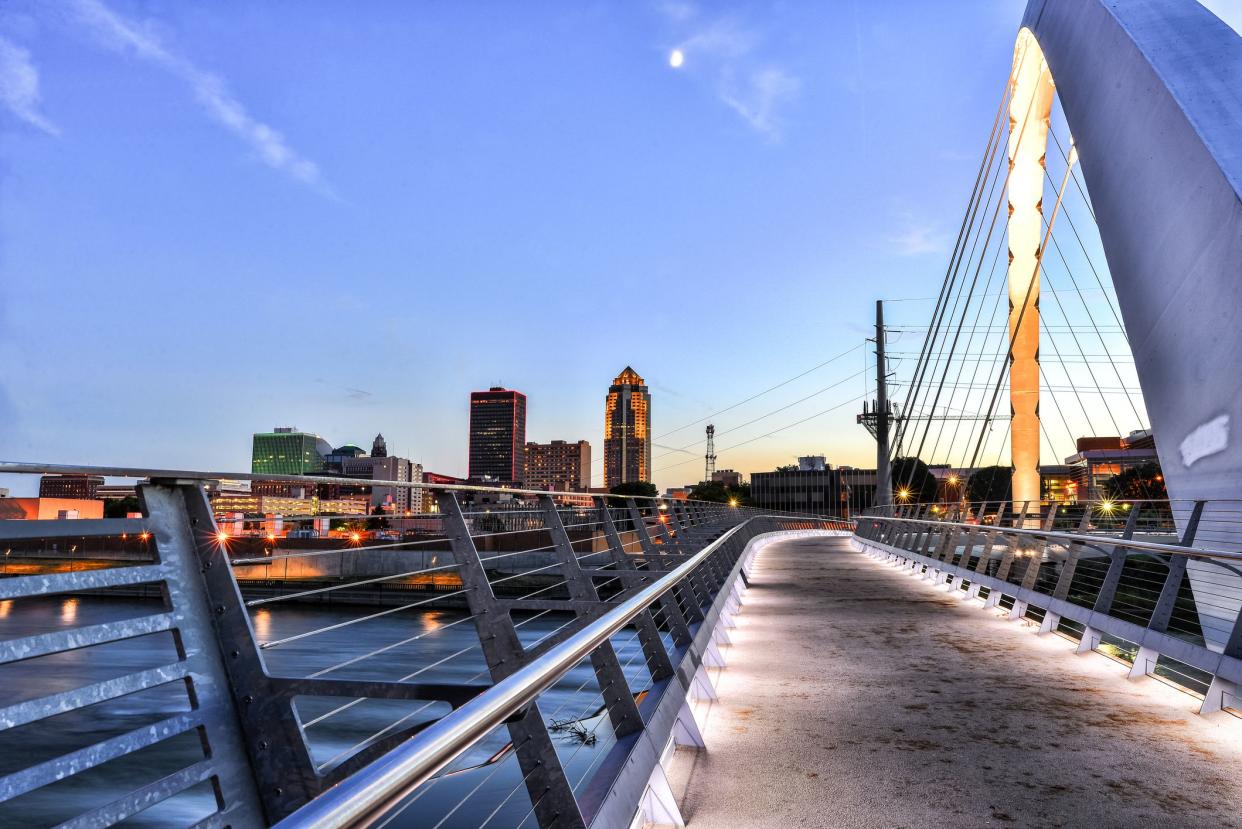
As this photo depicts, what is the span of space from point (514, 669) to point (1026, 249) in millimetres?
24896

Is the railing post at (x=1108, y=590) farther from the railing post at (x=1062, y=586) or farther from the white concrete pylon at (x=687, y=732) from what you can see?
the white concrete pylon at (x=687, y=732)

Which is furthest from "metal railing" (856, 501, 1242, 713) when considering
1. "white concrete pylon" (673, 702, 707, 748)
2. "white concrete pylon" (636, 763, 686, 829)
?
"white concrete pylon" (636, 763, 686, 829)

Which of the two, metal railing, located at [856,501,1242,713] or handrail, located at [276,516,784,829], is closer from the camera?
handrail, located at [276,516,784,829]

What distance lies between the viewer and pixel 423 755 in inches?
48.2

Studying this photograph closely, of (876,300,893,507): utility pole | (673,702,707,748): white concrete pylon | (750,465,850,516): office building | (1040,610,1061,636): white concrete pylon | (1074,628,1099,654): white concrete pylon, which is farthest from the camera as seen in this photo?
(750,465,850,516): office building

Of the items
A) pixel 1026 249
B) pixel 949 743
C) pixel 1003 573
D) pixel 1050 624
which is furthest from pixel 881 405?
pixel 949 743

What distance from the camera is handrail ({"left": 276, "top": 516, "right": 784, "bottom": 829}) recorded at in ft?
3.33

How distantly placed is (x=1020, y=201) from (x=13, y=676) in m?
44.5

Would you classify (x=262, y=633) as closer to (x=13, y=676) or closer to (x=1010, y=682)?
(x=13, y=676)

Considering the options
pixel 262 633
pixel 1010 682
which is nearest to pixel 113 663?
pixel 262 633

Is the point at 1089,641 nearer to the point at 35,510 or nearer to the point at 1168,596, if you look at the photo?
the point at 1168,596

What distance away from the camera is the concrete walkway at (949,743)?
3.69 metres

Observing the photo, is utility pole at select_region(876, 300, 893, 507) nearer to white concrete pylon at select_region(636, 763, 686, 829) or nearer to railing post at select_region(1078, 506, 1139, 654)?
railing post at select_region(1078, 506, 1139, 654)

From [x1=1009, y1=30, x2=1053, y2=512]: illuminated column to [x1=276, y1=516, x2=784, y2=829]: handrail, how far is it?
23032 millimetres
